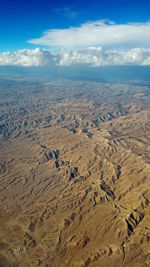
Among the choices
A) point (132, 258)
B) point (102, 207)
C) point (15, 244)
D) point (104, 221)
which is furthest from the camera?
point (102, 207)

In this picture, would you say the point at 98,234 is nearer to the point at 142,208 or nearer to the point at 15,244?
the point at 142,208

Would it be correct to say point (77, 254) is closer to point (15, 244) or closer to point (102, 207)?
point (15, 244)

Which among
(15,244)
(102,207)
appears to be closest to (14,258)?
(15,244)

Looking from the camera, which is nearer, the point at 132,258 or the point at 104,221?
the point at 132,258

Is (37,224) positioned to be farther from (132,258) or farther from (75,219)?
(132,258)

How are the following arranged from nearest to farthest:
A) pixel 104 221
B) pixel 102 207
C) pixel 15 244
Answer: pixel 15 244, pixel 104 221, pixel 102 207

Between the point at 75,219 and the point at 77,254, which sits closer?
the point at 77,254

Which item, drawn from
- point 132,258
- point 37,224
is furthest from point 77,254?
point 37,224

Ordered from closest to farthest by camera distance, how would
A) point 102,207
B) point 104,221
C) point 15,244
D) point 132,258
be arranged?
1. point 132,258
2. point 15,244
3. point 104,221
4. point 102,207

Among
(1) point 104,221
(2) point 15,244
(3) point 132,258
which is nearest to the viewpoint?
(3) point 132,258
